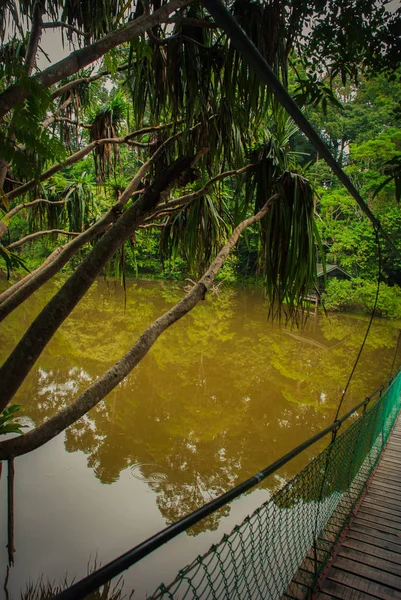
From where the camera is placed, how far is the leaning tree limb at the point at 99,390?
1184mm

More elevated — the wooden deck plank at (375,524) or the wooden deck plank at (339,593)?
the wooden deck plank at (339,593)

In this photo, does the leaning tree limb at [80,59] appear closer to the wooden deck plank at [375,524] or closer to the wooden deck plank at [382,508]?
the wooden deck plank at [375,524]

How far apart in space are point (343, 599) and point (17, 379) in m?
1.64

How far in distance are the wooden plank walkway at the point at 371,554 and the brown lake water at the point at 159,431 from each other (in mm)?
1195

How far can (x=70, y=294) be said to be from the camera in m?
1.28

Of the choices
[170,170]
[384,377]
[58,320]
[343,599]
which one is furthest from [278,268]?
[384,377]

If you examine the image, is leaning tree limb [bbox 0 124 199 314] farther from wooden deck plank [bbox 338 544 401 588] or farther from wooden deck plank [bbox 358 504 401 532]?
wooden deck plank [bbox 358 504 401 532]

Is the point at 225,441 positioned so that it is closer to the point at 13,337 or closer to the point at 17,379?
the point at 17,379

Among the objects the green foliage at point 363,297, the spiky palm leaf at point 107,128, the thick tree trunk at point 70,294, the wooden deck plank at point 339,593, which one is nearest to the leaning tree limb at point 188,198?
the thick tree trunk at point 70,294

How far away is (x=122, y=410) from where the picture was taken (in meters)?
5.03

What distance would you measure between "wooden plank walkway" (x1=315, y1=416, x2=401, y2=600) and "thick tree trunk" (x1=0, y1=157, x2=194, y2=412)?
1.57 m

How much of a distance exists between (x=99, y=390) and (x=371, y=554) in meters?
1.74

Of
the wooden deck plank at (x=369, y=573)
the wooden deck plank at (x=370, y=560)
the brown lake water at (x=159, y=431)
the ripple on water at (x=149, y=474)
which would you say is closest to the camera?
the wooden deck plank at (x=369, y=573)

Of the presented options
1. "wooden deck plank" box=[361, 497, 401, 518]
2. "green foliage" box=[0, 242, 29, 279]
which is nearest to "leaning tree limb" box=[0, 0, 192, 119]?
"green foliage" box=[0, 242, 29, 279]
